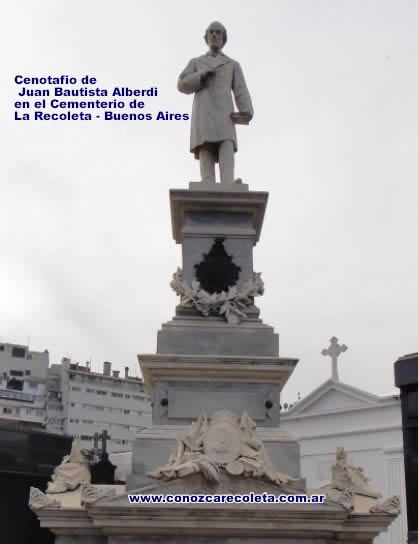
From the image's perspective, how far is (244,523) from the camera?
9352 mm

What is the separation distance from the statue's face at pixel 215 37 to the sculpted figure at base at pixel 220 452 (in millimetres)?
6539

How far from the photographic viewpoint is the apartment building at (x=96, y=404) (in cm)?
7325

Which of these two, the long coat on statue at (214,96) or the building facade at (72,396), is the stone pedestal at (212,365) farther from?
the building facade at (72,396)

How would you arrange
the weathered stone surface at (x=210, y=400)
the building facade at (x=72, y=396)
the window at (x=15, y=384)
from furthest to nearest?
the building facade at (x=72, y=396)
the window at (x=15, y=384)
the weathered stone surface at (x=210, y=400)

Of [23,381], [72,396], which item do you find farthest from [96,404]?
[23,381]

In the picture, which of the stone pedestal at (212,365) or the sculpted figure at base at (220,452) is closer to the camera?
the sculpted figure at base at (220,452)

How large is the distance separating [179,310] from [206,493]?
3.06m

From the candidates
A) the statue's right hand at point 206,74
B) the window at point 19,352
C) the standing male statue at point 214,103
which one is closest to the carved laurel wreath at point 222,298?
the standing male statue at point 214,103

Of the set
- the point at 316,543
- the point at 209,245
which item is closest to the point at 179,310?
the point at 209,245

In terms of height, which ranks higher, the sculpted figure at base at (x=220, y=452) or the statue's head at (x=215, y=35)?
the statue's head at (x=215, y=35)

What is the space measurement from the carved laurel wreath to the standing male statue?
197 cm

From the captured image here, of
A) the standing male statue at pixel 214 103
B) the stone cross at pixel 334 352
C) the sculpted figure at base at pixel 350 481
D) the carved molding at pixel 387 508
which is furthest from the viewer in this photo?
the stone cross at pixel 334 352

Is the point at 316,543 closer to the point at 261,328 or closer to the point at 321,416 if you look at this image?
the point at 261,328

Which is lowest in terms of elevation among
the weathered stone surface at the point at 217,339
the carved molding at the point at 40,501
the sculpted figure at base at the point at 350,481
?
the carved molding at the point at 40,501
